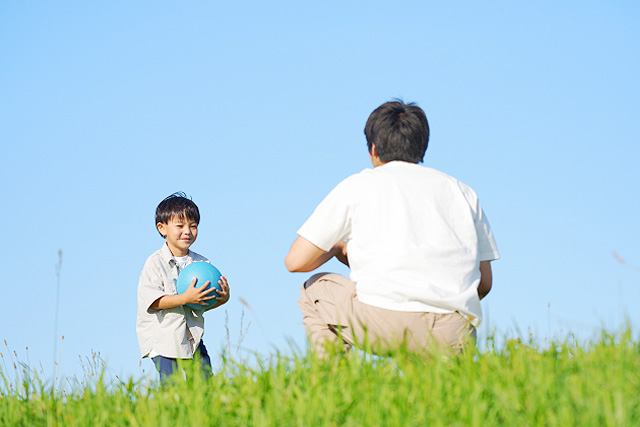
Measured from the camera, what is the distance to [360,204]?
14.7 feet

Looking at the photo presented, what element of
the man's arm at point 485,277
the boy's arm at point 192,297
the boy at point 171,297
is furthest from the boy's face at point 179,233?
the man's arm at point 485,277

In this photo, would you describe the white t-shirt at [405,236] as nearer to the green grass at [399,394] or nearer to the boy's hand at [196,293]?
the green grass at [399,394]

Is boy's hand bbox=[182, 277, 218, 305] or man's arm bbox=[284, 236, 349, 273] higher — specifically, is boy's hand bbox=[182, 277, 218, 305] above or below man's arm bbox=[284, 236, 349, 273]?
below

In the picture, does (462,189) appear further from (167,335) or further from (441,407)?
(167,335)

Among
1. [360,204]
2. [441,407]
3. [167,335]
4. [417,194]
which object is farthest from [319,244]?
[167,335]

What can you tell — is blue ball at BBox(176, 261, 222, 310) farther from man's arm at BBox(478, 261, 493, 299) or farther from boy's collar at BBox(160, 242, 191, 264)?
man's arm at BBox(478, 261, 493, 299)

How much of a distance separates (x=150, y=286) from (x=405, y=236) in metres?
3.03

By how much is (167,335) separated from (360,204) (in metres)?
2.78

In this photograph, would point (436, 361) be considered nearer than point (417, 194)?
Yes

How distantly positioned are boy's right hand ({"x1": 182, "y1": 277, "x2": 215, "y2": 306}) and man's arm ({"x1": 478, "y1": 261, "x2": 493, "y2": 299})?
7.80ft

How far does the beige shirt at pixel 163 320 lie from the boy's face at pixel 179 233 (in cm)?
14

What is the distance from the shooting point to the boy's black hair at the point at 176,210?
6.73 m

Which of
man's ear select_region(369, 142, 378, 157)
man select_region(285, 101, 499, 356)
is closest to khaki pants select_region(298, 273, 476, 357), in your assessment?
man select_region(285, 101, 499, 356)

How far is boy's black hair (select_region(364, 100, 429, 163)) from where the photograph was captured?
4.73m
